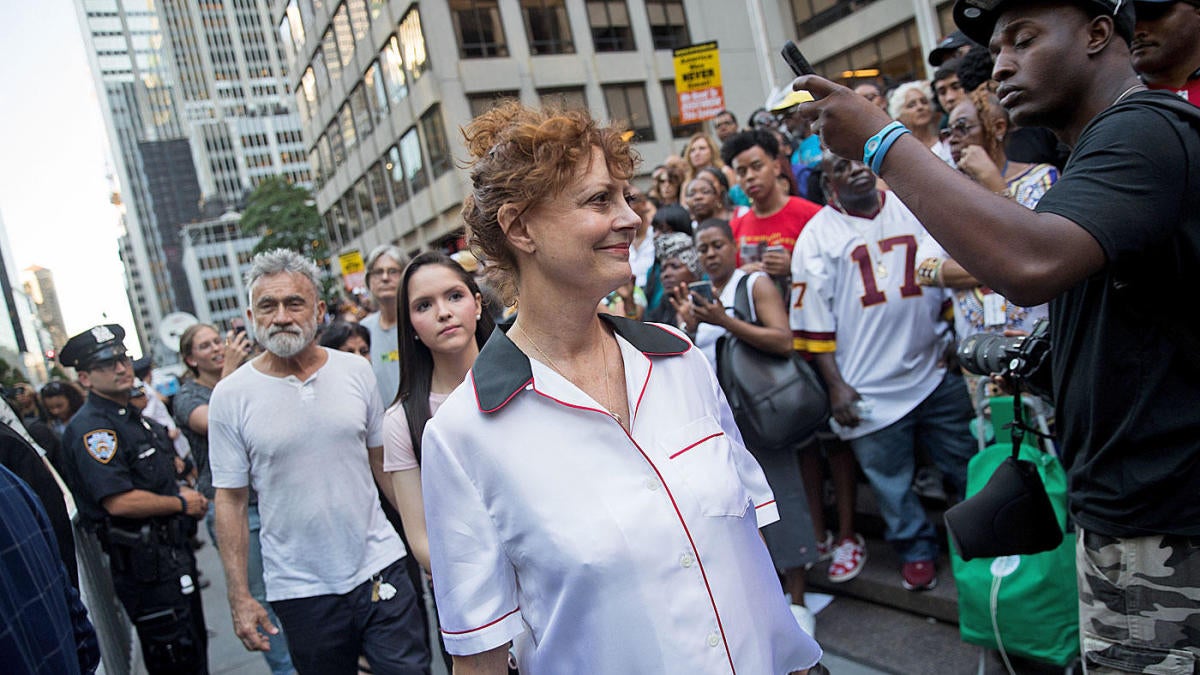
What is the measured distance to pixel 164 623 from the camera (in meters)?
4.29

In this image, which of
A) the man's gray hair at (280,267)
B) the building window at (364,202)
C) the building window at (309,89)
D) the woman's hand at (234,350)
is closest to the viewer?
the man's gray hair at (280,267)

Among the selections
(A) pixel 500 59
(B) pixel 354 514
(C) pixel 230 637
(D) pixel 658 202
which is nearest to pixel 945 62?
(D) pixel 658 202

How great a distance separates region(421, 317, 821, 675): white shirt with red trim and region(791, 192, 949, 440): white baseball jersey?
237 centimetres

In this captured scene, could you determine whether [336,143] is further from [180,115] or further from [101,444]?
[180,115]

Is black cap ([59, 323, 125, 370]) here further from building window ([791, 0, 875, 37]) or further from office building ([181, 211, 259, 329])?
office building ([181, 211, 259, 329])

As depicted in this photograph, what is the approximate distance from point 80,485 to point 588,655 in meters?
4.13

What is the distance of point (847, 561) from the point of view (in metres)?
4.16

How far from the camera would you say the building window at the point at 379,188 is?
31.3 m

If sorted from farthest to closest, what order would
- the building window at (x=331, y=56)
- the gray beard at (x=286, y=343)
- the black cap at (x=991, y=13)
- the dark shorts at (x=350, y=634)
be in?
1. the building window at (x=331, y=56)
2. the gray beard at (x=286, y=343)
3. the dark shorts at (x=350, y=634)
4. the black cap at (x=991, y=13)

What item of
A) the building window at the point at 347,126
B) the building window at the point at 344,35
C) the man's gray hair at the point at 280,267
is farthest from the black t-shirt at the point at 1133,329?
the building window at the point at 347,126

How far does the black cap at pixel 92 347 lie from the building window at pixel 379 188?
27.5 metres

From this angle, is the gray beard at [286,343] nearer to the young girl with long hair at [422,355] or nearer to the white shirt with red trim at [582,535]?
the young girl with long hair at [422,355]

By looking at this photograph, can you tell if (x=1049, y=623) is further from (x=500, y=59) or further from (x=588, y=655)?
(x=500, y=59)

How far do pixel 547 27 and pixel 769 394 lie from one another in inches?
944
